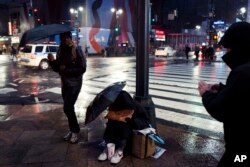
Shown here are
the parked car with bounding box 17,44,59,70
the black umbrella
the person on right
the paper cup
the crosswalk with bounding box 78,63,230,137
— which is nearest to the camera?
the person on right

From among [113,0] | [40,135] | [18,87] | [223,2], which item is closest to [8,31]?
[113,0]

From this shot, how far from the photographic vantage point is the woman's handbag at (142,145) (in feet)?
13.8

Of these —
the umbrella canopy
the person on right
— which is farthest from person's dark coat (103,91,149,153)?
the person on right

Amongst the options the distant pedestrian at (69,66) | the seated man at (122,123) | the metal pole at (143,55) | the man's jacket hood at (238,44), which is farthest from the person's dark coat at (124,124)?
the man's jacket hood at (238,44)

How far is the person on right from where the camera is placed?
6.48 feet

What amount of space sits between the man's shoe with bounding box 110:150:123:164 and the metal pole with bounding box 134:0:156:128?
0.95 m

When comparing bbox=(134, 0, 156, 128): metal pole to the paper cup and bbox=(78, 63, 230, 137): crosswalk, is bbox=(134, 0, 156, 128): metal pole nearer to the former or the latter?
the paper cup

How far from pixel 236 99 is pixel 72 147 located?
11.0ft

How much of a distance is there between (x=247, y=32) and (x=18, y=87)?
11.5 meters

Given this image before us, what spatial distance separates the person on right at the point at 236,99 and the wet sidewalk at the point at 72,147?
2.07m

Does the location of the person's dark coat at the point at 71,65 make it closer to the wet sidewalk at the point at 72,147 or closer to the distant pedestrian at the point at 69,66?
the distant pedestrian at the point at 69,66

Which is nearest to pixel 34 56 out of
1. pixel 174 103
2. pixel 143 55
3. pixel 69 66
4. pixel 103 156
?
pixel 174 103

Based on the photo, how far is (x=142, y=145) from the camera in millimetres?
4234

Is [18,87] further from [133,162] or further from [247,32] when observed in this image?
[247,32]
